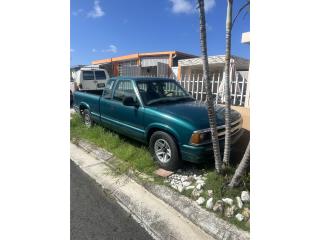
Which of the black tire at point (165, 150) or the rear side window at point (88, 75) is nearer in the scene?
the black tire at point (165, 150)

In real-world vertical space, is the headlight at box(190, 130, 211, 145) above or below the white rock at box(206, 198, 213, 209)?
above

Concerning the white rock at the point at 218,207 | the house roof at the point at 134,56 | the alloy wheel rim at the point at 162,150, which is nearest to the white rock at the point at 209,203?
the white rock at the point at 218,207

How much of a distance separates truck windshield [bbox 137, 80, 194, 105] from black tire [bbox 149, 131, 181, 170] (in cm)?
74

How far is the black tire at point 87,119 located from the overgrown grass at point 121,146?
0.40 feet

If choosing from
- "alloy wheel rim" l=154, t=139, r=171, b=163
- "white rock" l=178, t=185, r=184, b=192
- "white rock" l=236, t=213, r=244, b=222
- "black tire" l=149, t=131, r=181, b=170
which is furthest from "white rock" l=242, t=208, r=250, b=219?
"alloy wheel rim" l=154, t=139, r=171, b=163

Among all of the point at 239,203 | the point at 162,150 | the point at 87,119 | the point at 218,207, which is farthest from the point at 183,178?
the point at 87,119

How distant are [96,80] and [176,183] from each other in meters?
8.95

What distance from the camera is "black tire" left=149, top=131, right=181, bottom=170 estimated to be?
11.5 feet

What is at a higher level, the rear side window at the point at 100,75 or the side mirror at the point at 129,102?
the rear side window at the point at 100,75

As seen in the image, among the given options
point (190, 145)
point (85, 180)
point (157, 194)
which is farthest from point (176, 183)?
point (85, 180)

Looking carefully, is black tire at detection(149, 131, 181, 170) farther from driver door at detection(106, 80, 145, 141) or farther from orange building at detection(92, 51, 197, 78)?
orange building at detection(92, 51, 197, 78)

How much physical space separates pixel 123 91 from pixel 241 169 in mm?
2949

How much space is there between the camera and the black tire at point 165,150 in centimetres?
352

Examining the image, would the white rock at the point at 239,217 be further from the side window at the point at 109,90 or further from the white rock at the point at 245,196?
the side window at the point at 109,90
